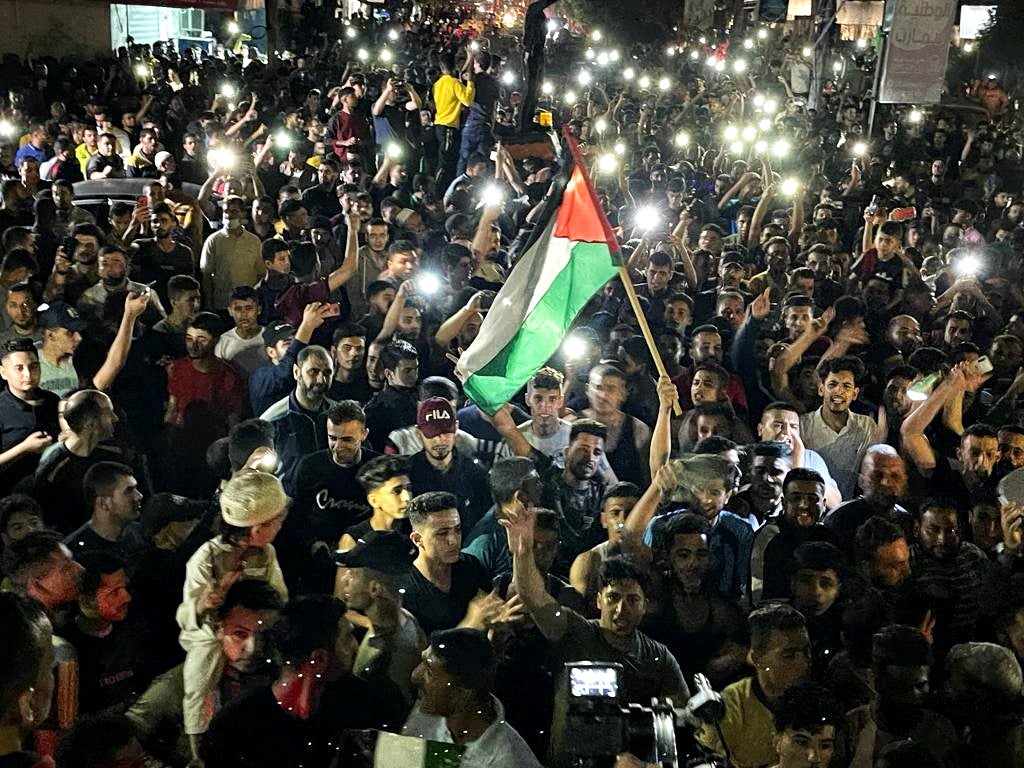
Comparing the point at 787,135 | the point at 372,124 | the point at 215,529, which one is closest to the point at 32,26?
the point at 372,124

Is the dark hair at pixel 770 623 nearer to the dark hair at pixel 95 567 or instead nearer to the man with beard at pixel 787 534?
the man with beard at pixel 787 534

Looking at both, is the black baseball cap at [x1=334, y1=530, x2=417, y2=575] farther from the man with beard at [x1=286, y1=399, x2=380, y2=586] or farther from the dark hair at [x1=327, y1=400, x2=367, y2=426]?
the dark hair at [x1=327, y1=400, x2=367, y2=426]

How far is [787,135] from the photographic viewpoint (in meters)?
19.3

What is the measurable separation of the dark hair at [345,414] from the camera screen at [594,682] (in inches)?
108

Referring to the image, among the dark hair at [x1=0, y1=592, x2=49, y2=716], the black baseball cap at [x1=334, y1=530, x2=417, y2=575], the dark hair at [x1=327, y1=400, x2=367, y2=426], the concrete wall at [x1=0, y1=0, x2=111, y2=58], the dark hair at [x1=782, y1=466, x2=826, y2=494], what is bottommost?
the black baseball cap at [x1=334, y1=530, x2=417, y2=575]

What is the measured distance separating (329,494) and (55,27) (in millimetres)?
17086

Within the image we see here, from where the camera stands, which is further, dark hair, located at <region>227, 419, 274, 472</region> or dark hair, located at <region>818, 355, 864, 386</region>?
dark hair, located at <region>818, 355, 864, 386</region>

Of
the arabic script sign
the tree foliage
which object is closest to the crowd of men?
the arabic script sign

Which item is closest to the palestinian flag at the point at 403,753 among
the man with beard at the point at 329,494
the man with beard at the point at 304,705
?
the man with beard at the point at 304,705

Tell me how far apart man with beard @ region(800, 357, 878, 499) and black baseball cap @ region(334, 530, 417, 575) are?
2.75m

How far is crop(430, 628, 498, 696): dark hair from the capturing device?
366 cm

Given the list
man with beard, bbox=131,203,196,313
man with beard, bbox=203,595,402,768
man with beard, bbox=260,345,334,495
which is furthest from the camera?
man with beard, bbox=131,203,196,313

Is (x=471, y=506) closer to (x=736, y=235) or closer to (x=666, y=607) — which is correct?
(x=666, y=607)

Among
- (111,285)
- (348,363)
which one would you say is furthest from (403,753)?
(111,285)
